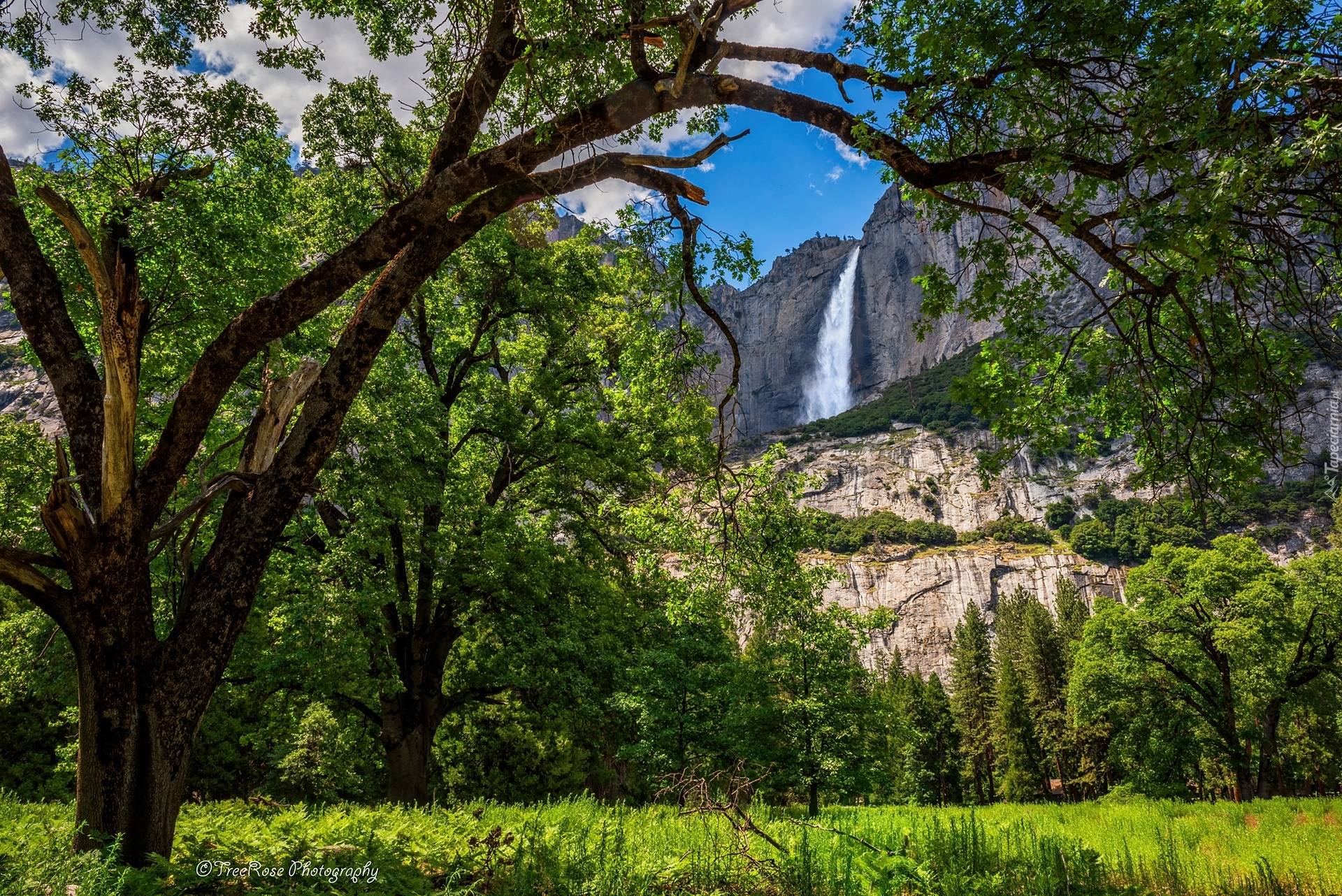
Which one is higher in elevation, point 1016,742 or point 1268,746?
point 1268,746

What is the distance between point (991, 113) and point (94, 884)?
693 cm

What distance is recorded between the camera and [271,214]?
393 inches

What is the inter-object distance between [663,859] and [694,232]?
15.6ft

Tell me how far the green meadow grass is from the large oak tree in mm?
709

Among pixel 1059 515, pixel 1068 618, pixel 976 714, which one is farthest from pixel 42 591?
pixel 1059 515

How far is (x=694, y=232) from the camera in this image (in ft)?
17.7

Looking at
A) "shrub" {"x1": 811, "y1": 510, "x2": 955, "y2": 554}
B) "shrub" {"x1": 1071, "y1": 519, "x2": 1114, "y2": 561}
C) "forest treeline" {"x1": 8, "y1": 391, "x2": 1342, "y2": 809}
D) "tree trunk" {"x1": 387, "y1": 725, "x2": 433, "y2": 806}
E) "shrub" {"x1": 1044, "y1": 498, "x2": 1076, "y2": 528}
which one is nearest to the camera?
"forest treeline" {"x1": 8, "y1": 391, "x2": 1342, "y2": 809}

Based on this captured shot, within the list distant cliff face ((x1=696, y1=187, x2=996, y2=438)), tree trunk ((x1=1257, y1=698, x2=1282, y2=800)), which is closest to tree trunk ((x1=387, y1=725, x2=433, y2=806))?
tree trunk ((x1=1257, y1=698, x2=1282, y2=800))

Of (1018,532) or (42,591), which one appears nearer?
(42,591)

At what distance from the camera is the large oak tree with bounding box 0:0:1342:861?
3328mm

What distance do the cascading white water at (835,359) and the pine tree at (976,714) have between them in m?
128

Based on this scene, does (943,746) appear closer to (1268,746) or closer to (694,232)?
(1268,746)

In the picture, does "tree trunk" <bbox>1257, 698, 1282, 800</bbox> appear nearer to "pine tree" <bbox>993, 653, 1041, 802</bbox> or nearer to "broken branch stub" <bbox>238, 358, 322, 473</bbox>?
"pine tree" <bbox>993, 653, 1041, 802</bbox>

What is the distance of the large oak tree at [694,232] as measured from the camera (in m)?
3.33
